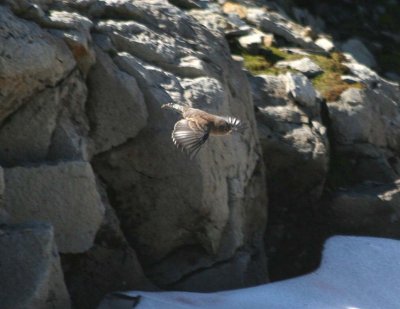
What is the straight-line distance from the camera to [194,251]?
8.93 metres

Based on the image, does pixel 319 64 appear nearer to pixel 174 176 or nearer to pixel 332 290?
pixel 332 290

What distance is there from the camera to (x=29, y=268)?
23.0ft

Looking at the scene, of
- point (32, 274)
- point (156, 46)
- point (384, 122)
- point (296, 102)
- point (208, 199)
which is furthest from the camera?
point (384, 122)

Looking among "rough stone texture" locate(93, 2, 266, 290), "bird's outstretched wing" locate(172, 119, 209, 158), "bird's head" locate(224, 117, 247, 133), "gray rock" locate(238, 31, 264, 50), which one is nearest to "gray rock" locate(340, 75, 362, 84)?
"gray rock" locate(238, 31, 264, 50)

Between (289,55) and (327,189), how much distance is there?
2.29m

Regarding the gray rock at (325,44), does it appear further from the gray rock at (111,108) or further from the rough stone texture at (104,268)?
the rough stone texture at (104,268)

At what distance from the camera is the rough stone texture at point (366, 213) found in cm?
1052

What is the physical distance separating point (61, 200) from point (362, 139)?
4516 millimetres

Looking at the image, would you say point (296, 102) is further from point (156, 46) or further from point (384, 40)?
point (384, 40)

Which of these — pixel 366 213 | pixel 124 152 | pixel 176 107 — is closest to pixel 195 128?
pixel 176 107

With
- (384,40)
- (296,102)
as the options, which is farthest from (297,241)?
(384,40)

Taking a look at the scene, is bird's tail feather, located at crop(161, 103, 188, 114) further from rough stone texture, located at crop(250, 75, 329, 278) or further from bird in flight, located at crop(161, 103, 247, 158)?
rough stone texture, located at crop(250, 75, 329, 278)

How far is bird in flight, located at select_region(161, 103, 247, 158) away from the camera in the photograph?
7.88 metres

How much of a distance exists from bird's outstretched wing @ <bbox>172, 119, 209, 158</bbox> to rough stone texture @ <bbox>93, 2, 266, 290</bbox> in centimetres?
71
